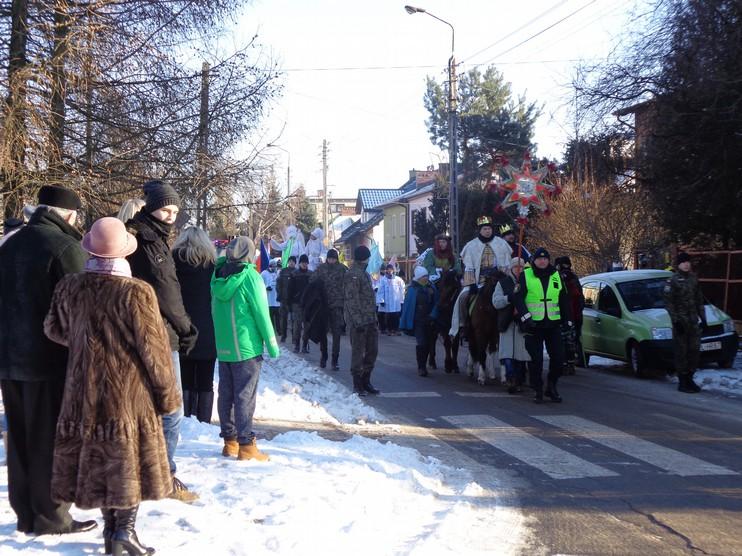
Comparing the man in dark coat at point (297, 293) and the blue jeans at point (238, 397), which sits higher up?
the man in dark coat at point (297, 293)

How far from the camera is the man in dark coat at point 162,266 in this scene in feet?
18.1

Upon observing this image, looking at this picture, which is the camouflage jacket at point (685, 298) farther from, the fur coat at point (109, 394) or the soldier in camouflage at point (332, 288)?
the fur coat at point (109, 394)

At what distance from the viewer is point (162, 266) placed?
5.57 metres

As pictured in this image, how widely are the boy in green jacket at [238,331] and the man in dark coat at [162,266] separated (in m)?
1.24

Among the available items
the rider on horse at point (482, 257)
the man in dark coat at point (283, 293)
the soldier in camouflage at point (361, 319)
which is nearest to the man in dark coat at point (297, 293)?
the man in dark coat at point (283, 293)

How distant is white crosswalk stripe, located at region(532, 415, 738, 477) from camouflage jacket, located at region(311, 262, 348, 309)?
6800mm

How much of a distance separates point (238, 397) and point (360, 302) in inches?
199

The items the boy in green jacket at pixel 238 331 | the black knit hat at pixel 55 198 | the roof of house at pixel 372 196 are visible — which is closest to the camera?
the black knit hat at pixel 55 198

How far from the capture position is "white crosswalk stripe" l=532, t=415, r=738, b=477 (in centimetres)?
734

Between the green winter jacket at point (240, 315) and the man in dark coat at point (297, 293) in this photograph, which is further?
the man in dark coat at point (297, 293)

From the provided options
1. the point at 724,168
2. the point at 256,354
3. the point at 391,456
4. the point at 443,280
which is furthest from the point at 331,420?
the point at 724,168

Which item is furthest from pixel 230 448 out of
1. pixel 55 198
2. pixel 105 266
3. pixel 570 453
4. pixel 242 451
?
pixel 570 453

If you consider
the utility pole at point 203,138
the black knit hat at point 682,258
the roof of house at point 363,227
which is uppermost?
the roof of house at point 363,227

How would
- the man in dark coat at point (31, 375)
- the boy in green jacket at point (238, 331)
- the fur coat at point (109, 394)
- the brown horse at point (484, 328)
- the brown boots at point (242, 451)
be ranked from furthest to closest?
the brown horse at point (484, 328)
the boy in green jacket at point (238, 331)
the brown boots at point (242, 451)
the man in dark coat at point (31, 375)
the fur coat at point (109, 394)
